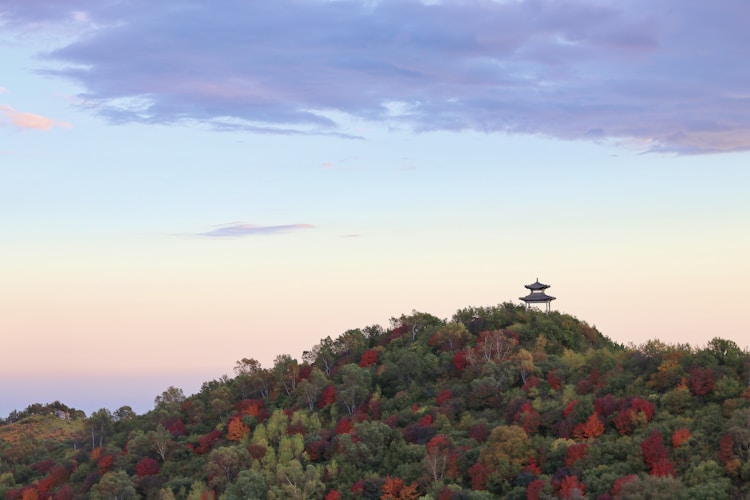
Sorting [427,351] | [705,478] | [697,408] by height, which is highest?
[427,351]

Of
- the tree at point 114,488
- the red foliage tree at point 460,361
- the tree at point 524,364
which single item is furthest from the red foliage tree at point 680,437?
the tree at point 114,488

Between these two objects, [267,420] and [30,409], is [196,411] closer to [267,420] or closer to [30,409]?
[267,420]

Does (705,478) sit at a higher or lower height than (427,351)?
lower

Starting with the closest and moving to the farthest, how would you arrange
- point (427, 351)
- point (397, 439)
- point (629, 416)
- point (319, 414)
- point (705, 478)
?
1. point (705, 478)
2. point (629, 416)
3. point (397, 439)
4. point (319, 414)
5. point (427, 351)

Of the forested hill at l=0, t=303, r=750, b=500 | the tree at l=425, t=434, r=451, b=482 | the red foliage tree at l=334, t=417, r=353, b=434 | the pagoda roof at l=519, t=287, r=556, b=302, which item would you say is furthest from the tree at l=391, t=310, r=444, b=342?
the tree at l=425, t=434, r=451, b=482

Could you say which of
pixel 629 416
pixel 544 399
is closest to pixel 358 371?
pixel 544 399

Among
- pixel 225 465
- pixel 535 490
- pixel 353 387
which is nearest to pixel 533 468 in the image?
pixel 535 490
